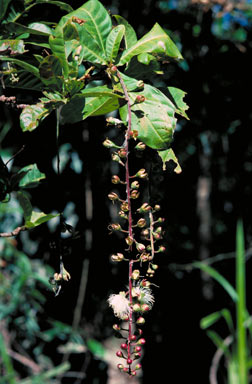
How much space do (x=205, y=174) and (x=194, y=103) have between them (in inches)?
33.5

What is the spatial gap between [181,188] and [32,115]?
1.49 metres

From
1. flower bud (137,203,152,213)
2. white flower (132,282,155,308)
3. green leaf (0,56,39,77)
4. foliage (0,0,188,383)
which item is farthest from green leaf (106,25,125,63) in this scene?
white flower (132,282,155,308)

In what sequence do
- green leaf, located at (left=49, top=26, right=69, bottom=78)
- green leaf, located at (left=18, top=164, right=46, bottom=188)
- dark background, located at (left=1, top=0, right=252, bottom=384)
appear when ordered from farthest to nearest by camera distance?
dark background, located at (left=1, top=0, right=252, bottom=384) < green leaf, located at (left=18, top=164, right=46, bottom=188) < green leaf, located at (left=49, top=26, right=69, bottom=78)

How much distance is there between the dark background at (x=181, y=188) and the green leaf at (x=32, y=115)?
0.14 m

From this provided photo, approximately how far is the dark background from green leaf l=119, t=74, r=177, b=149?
0.29 ft

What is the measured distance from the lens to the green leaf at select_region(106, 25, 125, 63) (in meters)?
0.58

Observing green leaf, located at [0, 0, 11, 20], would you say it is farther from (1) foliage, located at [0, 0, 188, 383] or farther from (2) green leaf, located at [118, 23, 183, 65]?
(2) green leaf, located at [118, 23, 183, 65]

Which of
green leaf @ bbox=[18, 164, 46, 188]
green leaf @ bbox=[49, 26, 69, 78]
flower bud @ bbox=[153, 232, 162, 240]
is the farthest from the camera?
green leaf @ bbox=[18, 164, 46, 188]

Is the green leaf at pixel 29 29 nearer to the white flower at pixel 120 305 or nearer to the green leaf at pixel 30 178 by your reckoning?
the green leaf at pixel 30 178

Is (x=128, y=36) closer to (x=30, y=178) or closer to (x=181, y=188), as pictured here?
(x=30, y=178)

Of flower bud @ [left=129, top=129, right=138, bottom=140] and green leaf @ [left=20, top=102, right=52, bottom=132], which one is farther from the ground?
green leaf @ [left=20, top=102, right=52, bottom=132]

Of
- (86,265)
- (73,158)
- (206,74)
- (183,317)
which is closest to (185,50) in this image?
(206,74)

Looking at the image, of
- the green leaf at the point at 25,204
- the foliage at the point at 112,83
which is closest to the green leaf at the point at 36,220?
the green leaf at the point at 25,204

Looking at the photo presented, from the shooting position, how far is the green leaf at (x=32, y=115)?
0.57 metres
